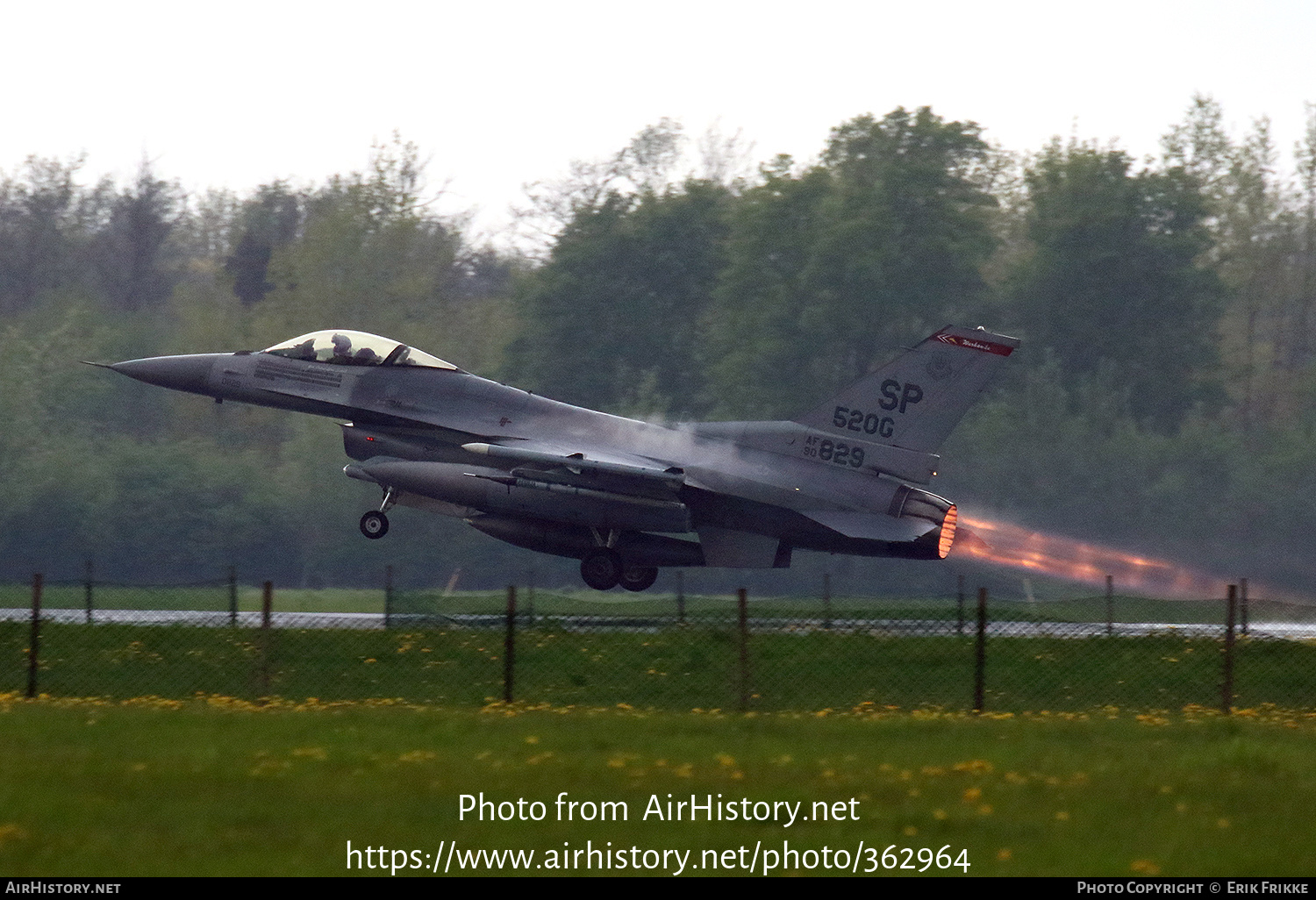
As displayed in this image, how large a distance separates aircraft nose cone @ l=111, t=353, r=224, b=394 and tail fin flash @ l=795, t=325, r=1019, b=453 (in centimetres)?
1239

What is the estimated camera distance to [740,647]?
1545cm

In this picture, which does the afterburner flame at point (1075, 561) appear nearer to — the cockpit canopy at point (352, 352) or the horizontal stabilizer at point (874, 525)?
the horizontal stabilizer at point (874, 525)

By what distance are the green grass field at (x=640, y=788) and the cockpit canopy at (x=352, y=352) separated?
15708 mm

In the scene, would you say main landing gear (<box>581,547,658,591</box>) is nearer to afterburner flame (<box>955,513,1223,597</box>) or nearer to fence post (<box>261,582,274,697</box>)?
afterburner flame (<box>955,513,1223,597</box>)

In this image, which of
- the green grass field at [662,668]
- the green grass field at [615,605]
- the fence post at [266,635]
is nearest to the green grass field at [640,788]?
the fence post at [266,635]

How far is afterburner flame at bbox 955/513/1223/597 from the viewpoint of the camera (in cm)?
3425

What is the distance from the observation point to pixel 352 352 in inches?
1160

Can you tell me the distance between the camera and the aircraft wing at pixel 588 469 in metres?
27.2

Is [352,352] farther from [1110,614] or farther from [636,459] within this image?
[1110,614]

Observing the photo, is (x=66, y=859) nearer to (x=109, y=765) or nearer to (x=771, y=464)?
(x=109, y=765)

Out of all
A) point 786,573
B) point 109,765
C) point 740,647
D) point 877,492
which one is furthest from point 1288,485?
point 109,765

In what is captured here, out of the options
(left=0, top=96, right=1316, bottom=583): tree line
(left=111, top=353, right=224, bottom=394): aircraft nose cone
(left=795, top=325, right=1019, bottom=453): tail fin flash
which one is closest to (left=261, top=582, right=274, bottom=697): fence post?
(left=795, top=325, right=1019, bottom=453): tail fin flash

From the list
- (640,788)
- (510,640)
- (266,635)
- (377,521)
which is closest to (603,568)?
(377,521)

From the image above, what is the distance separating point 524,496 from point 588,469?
1.35 m
